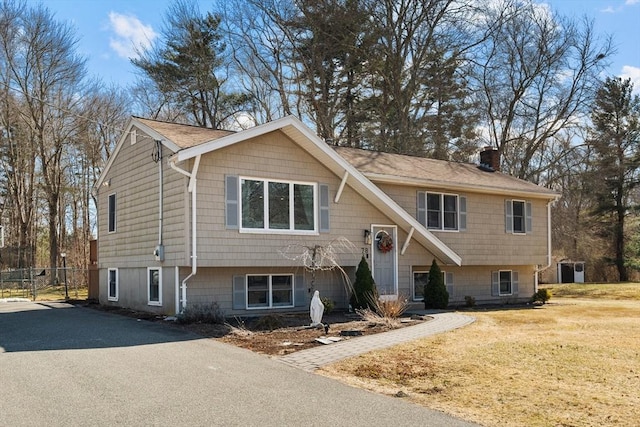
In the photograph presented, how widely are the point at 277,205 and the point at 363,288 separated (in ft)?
11.4

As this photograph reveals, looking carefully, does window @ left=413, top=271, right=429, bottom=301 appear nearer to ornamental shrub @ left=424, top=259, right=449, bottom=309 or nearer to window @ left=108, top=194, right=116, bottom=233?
ornamental shrub @ left=424, top=259, right=449, bottom=309

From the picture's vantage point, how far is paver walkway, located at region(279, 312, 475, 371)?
9.43 m

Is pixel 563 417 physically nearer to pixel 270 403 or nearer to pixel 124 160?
pixel 270 403

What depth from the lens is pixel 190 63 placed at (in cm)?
3131

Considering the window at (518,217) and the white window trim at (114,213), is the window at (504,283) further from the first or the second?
the white window trim at (114,213)

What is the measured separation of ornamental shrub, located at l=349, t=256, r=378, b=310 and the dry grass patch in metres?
4.03

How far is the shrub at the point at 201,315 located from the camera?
557 inches

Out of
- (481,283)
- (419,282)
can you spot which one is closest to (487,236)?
(481,283)

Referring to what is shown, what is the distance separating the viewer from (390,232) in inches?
743

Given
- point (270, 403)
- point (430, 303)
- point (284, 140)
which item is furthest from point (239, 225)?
point (270, 403)

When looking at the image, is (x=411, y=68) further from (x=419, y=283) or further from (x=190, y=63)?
(x=419, y=283)

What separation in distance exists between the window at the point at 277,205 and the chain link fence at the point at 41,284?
1215 centimetres

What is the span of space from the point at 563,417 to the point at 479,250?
15369 mm

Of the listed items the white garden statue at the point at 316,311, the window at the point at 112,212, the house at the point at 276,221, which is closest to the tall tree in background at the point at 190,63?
the house at the point at 276,221
